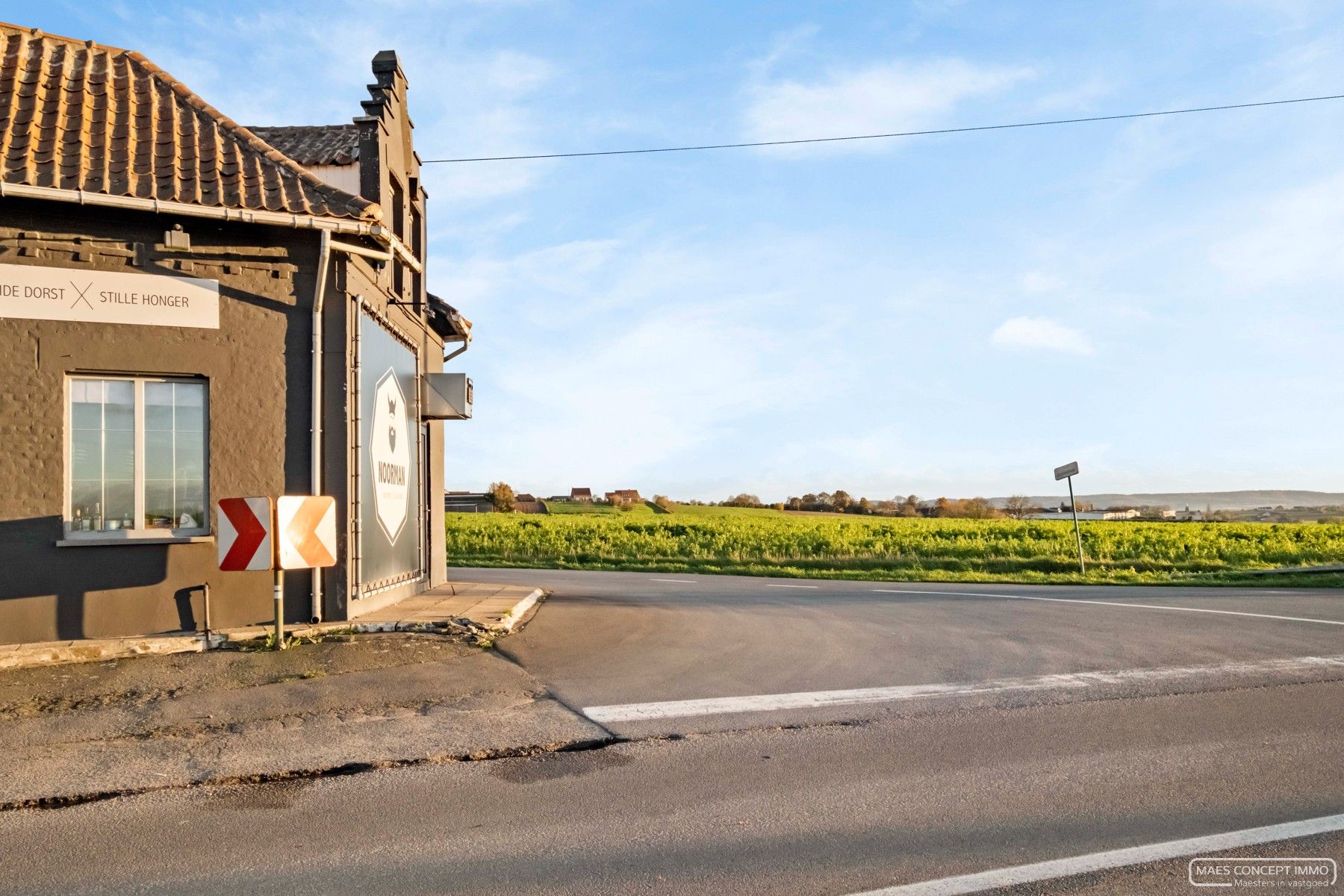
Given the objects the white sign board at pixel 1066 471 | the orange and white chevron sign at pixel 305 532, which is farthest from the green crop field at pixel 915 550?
the orange and white chevron sign at pixel 305 532

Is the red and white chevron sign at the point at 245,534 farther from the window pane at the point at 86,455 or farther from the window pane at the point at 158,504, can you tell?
the window pane at the point at 86,455

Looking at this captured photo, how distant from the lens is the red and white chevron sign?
8.92 meters

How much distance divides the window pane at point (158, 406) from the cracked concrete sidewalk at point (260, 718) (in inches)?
98.4

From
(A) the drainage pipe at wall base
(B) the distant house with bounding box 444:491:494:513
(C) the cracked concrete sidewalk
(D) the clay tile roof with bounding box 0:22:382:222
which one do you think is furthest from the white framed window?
(B) the distant house with bounding box 444:491:494:513

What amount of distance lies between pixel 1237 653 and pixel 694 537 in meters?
28.2

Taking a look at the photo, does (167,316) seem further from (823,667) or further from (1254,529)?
(1254,529)

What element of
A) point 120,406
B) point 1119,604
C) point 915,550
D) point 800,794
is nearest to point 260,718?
point 800,794

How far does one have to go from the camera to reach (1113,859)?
166 inches

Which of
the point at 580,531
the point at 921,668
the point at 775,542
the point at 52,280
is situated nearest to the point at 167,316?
the point at 52,280

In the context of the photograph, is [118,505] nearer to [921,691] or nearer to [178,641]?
[178,641]

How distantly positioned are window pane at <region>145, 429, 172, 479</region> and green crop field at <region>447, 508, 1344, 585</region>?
17.7 metres

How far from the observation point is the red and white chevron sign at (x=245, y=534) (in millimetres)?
8922

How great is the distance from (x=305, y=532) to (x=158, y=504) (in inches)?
77.1

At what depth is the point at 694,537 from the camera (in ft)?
122
